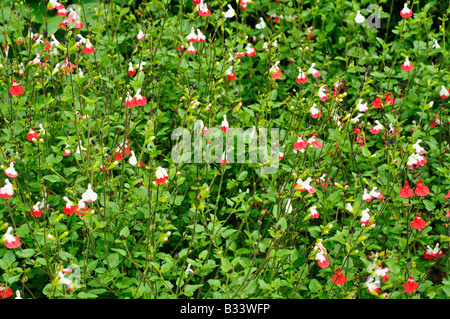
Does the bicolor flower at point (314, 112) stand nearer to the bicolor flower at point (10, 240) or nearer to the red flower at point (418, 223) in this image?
the red flower at point (418, 223)

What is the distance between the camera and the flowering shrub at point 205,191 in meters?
2.13

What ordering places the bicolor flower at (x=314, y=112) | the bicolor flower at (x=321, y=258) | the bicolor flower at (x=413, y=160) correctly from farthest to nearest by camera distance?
the bicolor flower at (x=314, y=112) < the bicolor flower at (x=413, y=160) < the bicolor flower at (x=321, y=258)

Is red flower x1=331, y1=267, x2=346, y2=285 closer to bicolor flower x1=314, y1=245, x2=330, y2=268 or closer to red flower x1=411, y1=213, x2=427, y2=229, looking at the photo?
bicolor flower x1=314, y1=245, x2=330, y2=268

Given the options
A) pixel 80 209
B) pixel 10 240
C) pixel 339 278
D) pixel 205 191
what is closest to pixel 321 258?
pixel 339 278

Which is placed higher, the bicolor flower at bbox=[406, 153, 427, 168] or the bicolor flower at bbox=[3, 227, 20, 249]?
the bicolor flower at bbox=[406, 153, 427, 168]

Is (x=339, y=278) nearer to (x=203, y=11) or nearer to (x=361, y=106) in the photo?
(x=361, y=106)

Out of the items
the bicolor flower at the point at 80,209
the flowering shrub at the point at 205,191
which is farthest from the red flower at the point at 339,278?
the bicolor flower at the point at 80,209

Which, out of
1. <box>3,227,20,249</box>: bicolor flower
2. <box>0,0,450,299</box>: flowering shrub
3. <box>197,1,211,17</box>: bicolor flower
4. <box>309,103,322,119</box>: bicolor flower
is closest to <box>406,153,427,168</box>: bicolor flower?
<box>0,0,450,299</box>: flowering shrub

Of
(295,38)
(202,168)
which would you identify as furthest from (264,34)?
(202,168)

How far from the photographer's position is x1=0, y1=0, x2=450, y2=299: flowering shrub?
2131 millimetres

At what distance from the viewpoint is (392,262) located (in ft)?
7.25

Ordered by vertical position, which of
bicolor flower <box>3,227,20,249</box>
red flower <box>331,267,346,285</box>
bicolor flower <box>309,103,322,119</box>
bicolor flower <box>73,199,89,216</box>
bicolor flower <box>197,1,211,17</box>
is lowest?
red flower <box>331,267,346,285</box>

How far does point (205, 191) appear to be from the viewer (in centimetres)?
206
